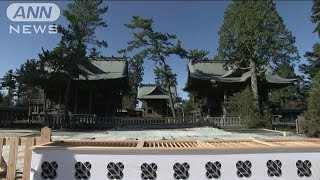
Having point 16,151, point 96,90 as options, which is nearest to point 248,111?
point 96,90

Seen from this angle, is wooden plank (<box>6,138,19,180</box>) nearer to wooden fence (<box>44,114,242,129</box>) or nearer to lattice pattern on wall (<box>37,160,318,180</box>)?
lattice pattern on wall (<box>37,160,318,180</box>)

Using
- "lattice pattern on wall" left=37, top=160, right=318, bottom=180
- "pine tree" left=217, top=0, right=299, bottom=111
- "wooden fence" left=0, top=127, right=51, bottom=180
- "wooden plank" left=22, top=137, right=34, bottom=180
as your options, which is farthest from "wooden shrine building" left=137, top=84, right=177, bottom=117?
"lattice pattern on wall" left=37, top=160, right=318, bottom=180

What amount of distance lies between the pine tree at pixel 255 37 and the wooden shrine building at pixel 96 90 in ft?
33.3

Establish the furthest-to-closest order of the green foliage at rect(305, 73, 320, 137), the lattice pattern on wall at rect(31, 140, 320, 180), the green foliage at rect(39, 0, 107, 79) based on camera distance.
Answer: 1. the green foliage at rect(39, 0, 107, 79)
2. the green foliage at rect(305, 73, 320, 137)
3. the lattice pattern on wall at rect(31, 140, 320, 180)

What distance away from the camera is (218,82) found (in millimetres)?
32500

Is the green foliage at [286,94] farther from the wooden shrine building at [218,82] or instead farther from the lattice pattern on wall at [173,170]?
the lattice pattern on wall at [173,170]

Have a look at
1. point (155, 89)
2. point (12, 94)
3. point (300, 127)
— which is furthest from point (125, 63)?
point (12, 94)

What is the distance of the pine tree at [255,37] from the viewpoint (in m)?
27.5

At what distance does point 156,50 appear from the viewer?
126 ft

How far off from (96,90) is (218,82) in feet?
36.3

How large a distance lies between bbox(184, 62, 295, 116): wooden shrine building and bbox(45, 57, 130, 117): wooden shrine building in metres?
7.13

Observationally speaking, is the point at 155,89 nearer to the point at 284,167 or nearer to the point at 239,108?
the point at 239,108

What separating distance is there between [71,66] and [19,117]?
2097 cm

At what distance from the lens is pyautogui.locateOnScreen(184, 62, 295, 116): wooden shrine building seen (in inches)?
1278
